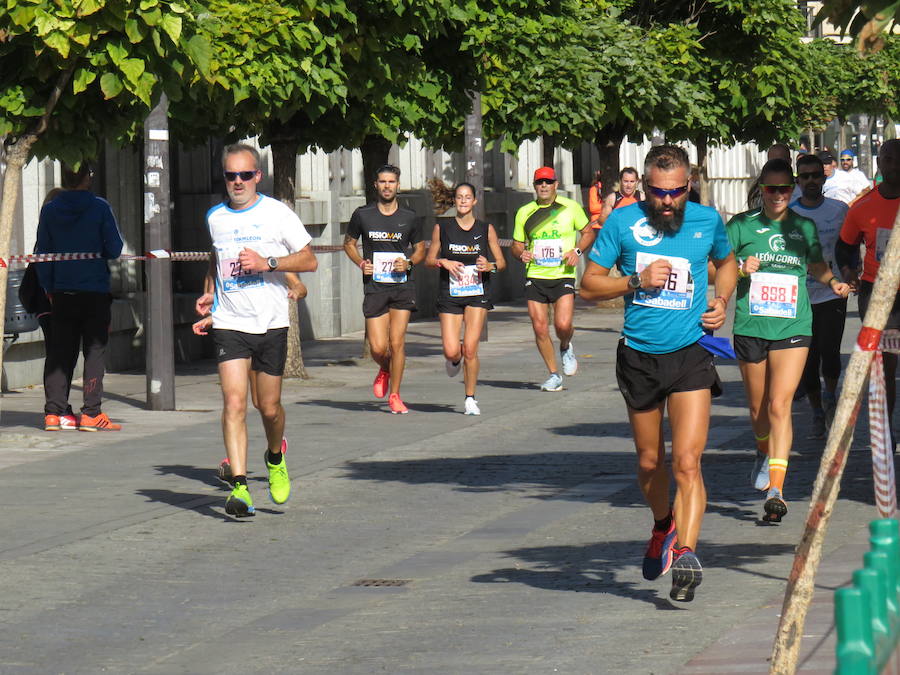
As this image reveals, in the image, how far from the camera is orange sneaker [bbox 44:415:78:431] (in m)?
13.1

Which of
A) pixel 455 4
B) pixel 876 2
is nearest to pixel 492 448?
pixel 455 4

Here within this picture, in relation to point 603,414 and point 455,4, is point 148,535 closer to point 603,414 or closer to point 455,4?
point 603,414

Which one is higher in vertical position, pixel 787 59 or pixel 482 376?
pixel 787 59

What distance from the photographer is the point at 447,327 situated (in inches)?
582

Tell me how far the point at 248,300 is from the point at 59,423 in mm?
4126

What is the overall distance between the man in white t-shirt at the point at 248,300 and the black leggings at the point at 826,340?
3.74 m

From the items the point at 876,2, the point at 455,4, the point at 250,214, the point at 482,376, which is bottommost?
the point at 482,376

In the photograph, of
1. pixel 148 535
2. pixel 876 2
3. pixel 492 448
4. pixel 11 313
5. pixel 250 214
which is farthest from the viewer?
pixel 11 313

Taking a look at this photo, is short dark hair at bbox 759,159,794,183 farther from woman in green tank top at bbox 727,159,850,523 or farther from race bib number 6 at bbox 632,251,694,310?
race bib number 6 at bbox 632,251,694,310

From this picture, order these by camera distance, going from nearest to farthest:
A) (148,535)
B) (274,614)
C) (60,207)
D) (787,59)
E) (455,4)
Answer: (274,614) < (148,535) < (60,207) < (455,4) < (787,59)

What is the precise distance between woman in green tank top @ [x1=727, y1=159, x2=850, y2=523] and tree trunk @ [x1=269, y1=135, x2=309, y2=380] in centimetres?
747

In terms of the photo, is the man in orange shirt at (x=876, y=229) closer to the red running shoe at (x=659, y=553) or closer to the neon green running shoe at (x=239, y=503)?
the red running shoe at (x=659, y=553)

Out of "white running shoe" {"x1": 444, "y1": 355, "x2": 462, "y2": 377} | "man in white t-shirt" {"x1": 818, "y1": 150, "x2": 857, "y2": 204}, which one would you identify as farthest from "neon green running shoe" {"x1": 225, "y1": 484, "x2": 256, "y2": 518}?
"man in white t-shirt" {"x1": 818, "y1": 150, "x2": 857, "y2": 204}

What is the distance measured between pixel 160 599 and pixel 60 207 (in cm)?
643
